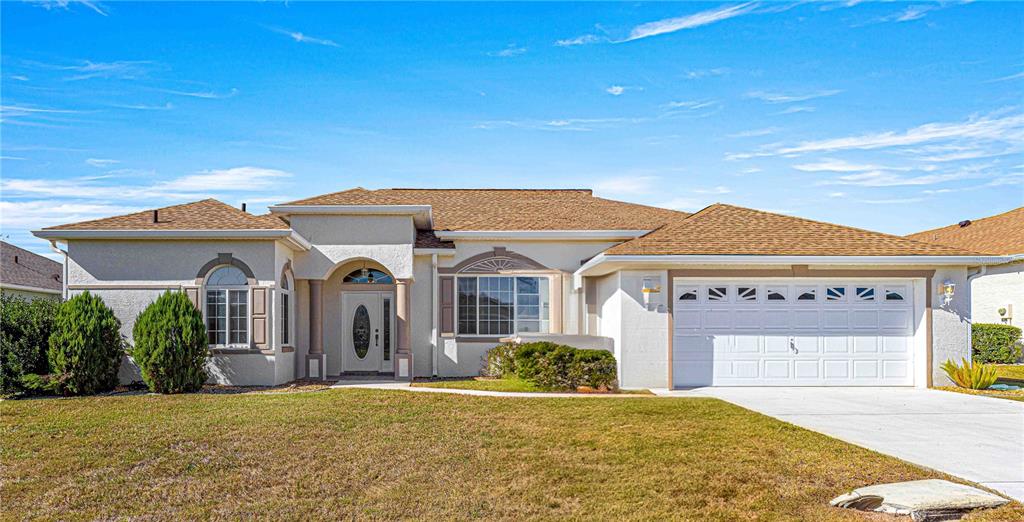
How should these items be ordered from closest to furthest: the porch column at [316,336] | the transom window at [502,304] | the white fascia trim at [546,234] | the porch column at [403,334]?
the porch column at [403,334], the porch column at [316,336], the white fascia trim at [546,234], the transom window at [502,304]

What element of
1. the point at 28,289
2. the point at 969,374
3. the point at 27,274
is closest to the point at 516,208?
the point at 969,374

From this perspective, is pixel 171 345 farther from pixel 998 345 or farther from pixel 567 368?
pixel 998 345

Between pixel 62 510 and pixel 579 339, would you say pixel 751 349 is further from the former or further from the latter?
pixel 62 510

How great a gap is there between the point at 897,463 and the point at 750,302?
6.90 m

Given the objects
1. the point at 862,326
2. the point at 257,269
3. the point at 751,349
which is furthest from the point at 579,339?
the point at 257,269

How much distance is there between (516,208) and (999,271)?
55.1ft

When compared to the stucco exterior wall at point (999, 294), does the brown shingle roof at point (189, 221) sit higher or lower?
higher

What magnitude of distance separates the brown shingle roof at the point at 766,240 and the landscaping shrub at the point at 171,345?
8.40 meters

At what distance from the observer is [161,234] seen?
14.8 m

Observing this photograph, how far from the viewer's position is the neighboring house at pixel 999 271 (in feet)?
74.8

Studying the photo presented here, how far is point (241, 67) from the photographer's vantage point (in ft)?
48.0

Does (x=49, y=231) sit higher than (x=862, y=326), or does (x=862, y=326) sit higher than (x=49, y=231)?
(x=49, y=231)

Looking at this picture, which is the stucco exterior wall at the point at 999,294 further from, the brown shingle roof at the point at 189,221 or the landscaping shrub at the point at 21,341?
the landscaping shrub at the point at 21,341

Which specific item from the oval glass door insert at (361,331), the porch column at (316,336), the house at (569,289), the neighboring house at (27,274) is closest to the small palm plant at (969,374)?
the house at (569,289)
